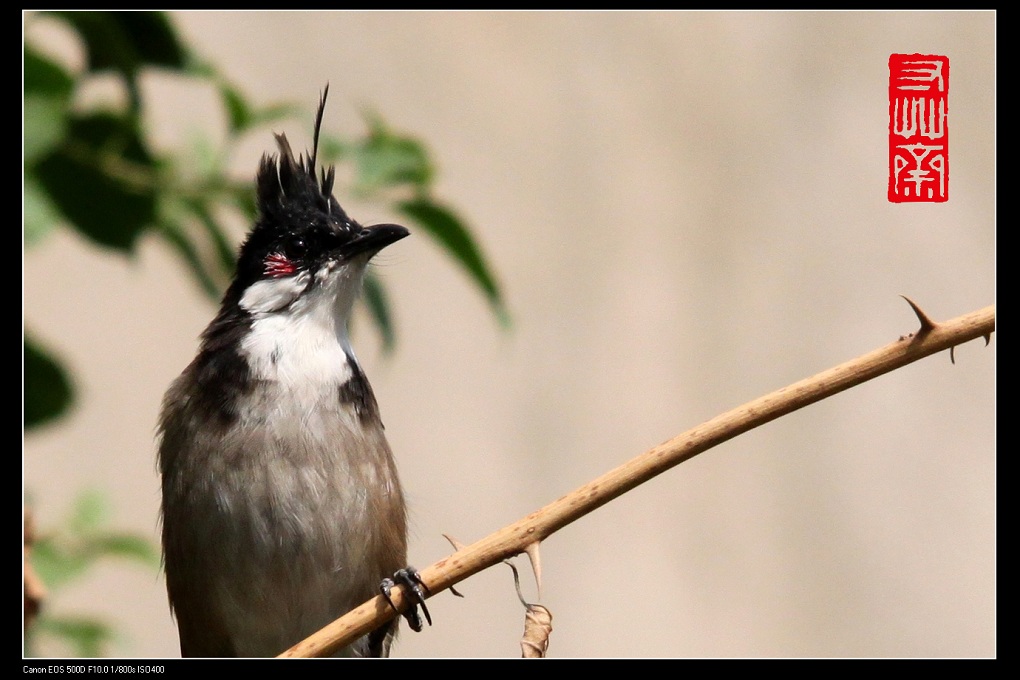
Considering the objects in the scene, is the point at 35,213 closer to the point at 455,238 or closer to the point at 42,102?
the point at 42,102

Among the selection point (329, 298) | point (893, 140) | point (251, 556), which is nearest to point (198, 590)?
point (251, 556)

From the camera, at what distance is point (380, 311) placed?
237 centimetres

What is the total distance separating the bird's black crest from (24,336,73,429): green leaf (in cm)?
87

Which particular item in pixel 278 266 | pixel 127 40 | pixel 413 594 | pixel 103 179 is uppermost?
pixel 127 40

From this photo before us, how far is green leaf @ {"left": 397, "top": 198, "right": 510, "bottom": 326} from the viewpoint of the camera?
2.26m

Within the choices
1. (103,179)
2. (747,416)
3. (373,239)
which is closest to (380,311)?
(373,239)

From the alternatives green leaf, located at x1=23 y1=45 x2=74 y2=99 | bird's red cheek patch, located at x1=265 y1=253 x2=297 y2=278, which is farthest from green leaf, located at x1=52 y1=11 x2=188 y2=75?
bird's red cheek patch, located at x1=265 y1=253 x2=297 y2=278

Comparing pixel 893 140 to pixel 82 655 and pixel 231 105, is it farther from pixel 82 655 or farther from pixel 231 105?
pixel 82 655

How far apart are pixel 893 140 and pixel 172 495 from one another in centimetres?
200

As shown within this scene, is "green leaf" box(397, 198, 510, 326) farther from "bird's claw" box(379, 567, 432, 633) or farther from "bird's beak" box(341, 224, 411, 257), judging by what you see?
"bird's claw" box(379, 567, 432, 633)

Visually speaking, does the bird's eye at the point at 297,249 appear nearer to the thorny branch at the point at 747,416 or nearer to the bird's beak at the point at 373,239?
the bird's beak at the point at 373,239

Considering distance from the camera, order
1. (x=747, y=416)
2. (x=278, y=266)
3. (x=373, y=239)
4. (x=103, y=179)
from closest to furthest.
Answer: (x=747, y=416), (x=103, y=179), (x=373, y=239), (x=278, y=266)

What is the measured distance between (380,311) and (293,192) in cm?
53

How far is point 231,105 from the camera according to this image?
2.31 metres
